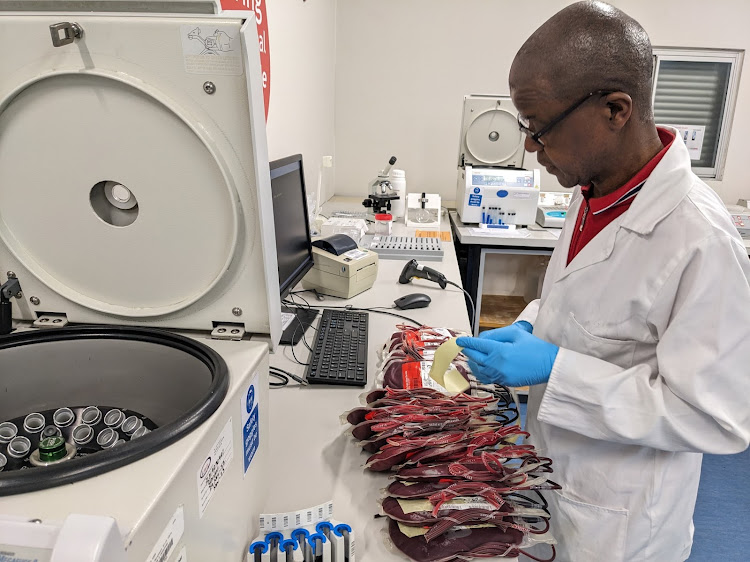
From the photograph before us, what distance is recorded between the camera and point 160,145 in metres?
0.68

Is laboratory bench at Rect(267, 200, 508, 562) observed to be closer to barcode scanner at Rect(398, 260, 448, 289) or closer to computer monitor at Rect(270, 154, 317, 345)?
computer monitor at Rect(270, 154, 317, 345)

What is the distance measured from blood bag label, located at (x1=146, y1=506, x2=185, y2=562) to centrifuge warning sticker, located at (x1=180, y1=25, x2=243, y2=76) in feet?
1.63

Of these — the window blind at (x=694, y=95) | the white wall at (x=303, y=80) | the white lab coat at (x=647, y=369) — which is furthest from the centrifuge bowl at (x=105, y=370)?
the window blind at (x=694, y=95)

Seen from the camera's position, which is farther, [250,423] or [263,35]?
[263,35]

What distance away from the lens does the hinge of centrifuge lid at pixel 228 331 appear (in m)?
0.76

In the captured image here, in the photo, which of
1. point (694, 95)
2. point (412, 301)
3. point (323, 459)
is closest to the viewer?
point (323, 459)

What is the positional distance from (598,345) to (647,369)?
11 cm

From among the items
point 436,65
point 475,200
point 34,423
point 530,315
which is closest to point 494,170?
point 475,200

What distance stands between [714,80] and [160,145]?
13.6 feet

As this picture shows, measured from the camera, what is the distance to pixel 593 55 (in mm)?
894

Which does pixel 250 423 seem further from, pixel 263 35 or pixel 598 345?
pixel 263 35

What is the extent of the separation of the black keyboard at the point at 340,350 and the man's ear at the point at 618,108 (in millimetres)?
778

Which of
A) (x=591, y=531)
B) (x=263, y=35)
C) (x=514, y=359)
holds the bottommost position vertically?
(x=591, y=531)

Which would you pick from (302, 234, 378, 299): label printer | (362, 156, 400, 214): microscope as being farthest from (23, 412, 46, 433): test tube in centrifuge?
(362, 156, 400, 214): microscope
